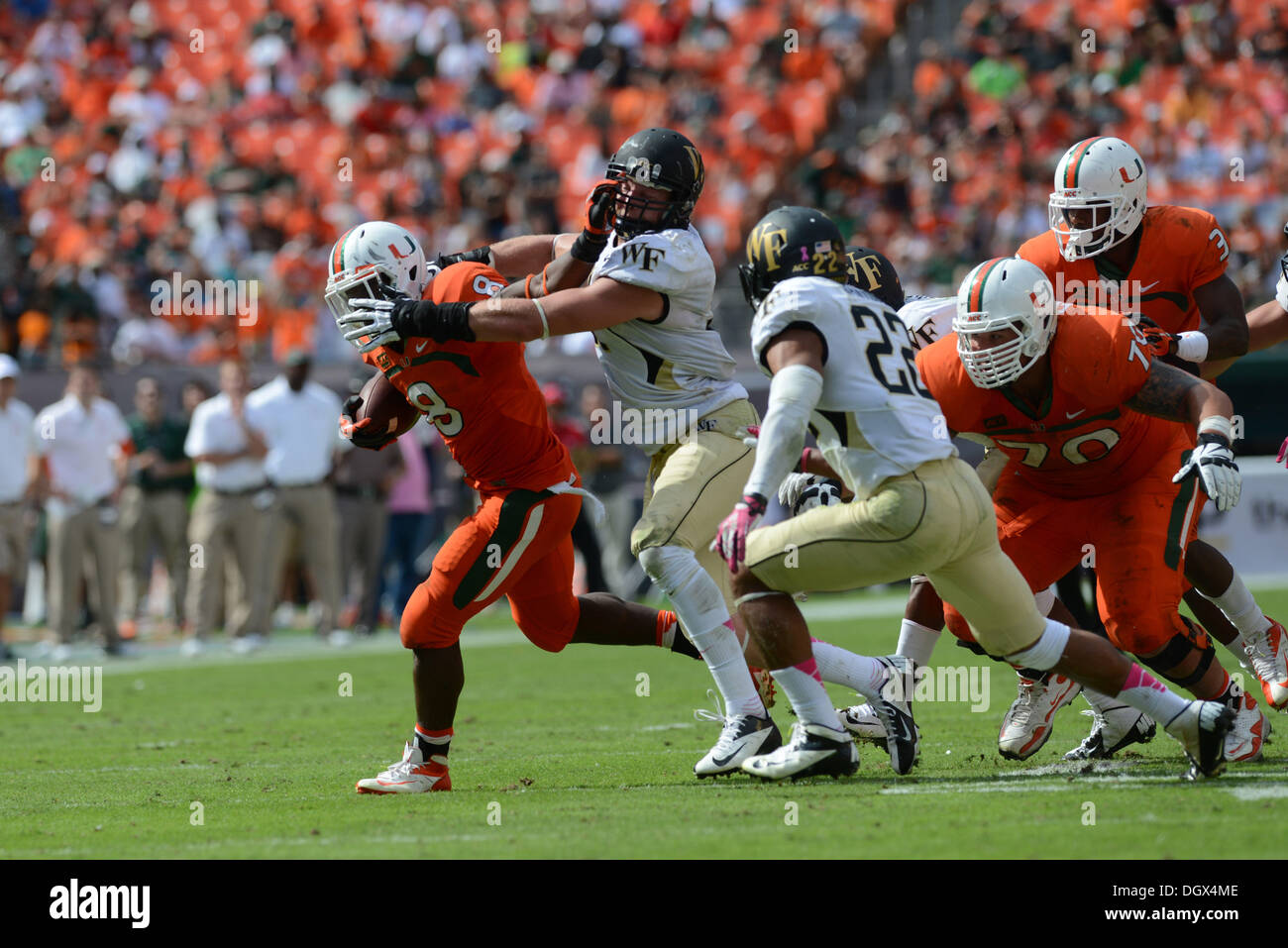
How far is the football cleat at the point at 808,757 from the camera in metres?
5.39

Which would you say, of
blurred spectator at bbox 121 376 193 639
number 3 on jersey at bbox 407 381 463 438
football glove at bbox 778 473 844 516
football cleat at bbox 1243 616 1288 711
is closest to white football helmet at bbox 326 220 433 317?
number 3 on jersey at bbox 407 381 463 438

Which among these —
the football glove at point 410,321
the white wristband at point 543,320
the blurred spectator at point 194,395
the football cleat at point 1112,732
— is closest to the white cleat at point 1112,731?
the football cleat at point 1112,732

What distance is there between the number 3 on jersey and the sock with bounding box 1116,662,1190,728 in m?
2.35

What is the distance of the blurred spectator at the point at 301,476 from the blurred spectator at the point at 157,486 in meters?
0.90

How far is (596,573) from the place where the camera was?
11703 millimetres

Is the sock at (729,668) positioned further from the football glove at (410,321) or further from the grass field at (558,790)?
the football glove at (410,321)

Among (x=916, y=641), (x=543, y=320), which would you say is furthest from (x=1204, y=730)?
(x=543, y=320)

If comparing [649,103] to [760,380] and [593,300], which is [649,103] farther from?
[593,300]

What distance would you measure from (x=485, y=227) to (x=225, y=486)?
5.90 m

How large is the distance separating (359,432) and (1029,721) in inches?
101

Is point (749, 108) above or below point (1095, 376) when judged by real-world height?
above

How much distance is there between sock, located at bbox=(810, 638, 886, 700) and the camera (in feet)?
18.8
